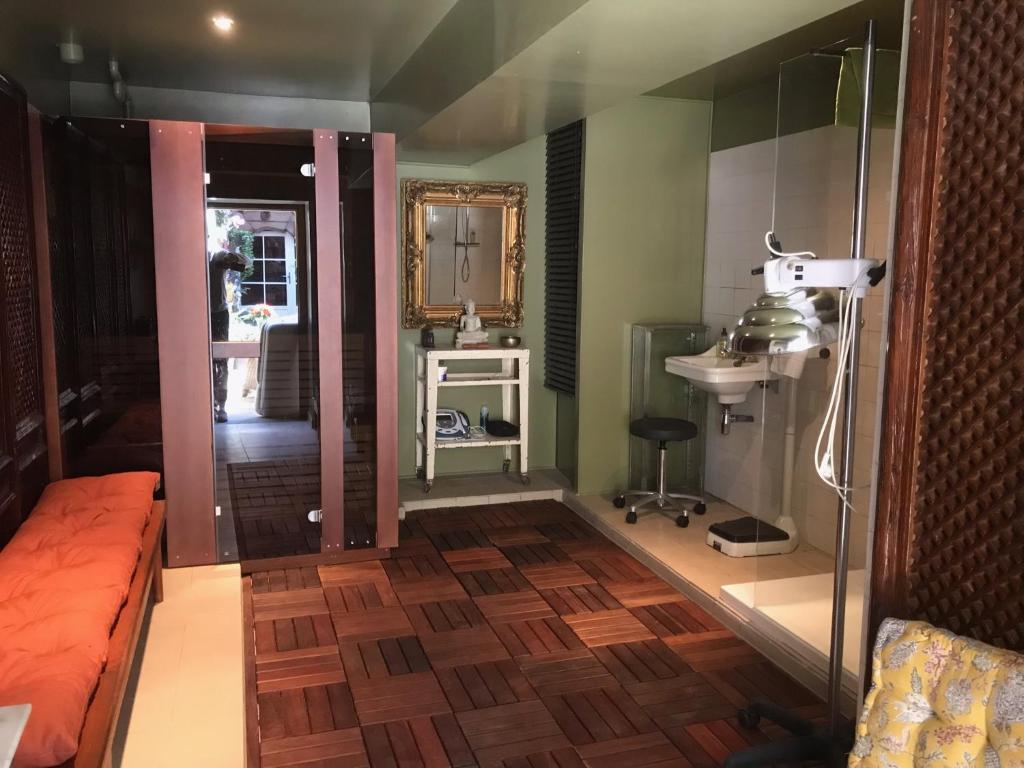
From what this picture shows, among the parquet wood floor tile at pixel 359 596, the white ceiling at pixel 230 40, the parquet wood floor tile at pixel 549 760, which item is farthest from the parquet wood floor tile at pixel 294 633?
the white ceiling at pixel 230 40

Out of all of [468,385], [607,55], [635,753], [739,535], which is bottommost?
[635,753]

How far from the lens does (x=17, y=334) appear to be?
349cm

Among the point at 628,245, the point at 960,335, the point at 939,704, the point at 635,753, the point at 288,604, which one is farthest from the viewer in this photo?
the point at 628,245

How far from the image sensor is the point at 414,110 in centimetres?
454

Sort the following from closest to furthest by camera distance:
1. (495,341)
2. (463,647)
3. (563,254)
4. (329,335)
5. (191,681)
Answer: (191,681) < (463,647) < (329,335) < (563,254) < (495,341)

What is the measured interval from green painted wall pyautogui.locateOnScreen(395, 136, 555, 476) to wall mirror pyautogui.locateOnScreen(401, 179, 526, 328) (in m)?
0.08

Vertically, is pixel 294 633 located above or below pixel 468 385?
below

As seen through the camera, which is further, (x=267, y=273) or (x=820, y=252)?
(x=267, y=273)

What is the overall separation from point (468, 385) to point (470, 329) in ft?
1.21

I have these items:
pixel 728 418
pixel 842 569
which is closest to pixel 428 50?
pixel 728 418

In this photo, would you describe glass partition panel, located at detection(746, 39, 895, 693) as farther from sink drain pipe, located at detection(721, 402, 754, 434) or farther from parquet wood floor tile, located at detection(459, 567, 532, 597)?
parquet wood floor tile, located at detection(459, 567, 532, 597)

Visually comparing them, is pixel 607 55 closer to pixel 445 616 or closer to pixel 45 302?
pixel 445 616

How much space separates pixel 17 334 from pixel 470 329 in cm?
276

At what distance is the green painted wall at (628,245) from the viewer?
5242mm
